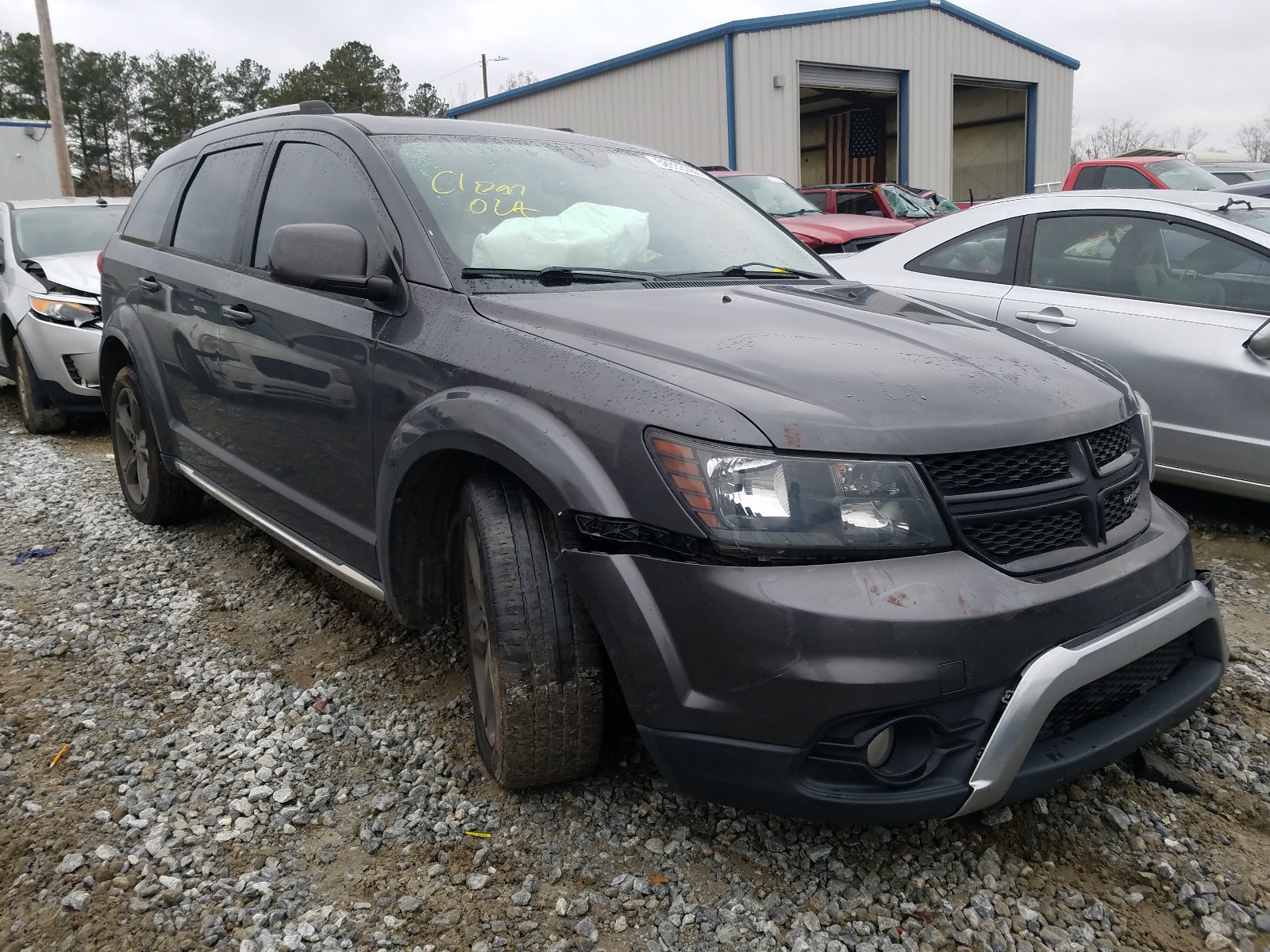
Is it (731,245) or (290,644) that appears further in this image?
(290,644)

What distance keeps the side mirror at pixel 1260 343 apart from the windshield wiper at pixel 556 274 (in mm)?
2718

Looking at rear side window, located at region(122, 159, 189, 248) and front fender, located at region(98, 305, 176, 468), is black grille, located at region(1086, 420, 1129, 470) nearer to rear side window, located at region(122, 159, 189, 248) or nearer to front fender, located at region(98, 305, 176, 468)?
front fender, located at region(98, 305, 176, 468)

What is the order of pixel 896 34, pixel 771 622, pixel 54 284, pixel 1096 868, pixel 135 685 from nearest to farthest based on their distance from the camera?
pixel 771 622 < pixel 1096 868 < pixel 135 685 < pixel 54 284 < pixel 896 34

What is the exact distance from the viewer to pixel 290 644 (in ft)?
11.2

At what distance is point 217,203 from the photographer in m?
3.72

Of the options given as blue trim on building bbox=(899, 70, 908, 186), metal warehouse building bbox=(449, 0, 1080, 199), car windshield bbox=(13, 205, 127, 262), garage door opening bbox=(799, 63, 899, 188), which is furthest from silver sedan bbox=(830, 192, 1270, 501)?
garage door opening bbox=(799, 63, 899, 188)

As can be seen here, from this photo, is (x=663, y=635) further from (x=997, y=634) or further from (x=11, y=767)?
(x=11, y=767)

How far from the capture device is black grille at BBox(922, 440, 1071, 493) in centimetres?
191

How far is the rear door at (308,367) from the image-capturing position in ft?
8.93

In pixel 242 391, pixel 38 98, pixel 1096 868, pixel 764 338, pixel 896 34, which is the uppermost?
pixel 38 98

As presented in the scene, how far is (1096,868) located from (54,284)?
713 centimetres

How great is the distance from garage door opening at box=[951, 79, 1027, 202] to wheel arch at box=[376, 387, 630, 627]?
77.5 feet

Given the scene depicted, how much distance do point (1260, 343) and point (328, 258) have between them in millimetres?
3554

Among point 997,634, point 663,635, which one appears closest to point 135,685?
point 663,635
